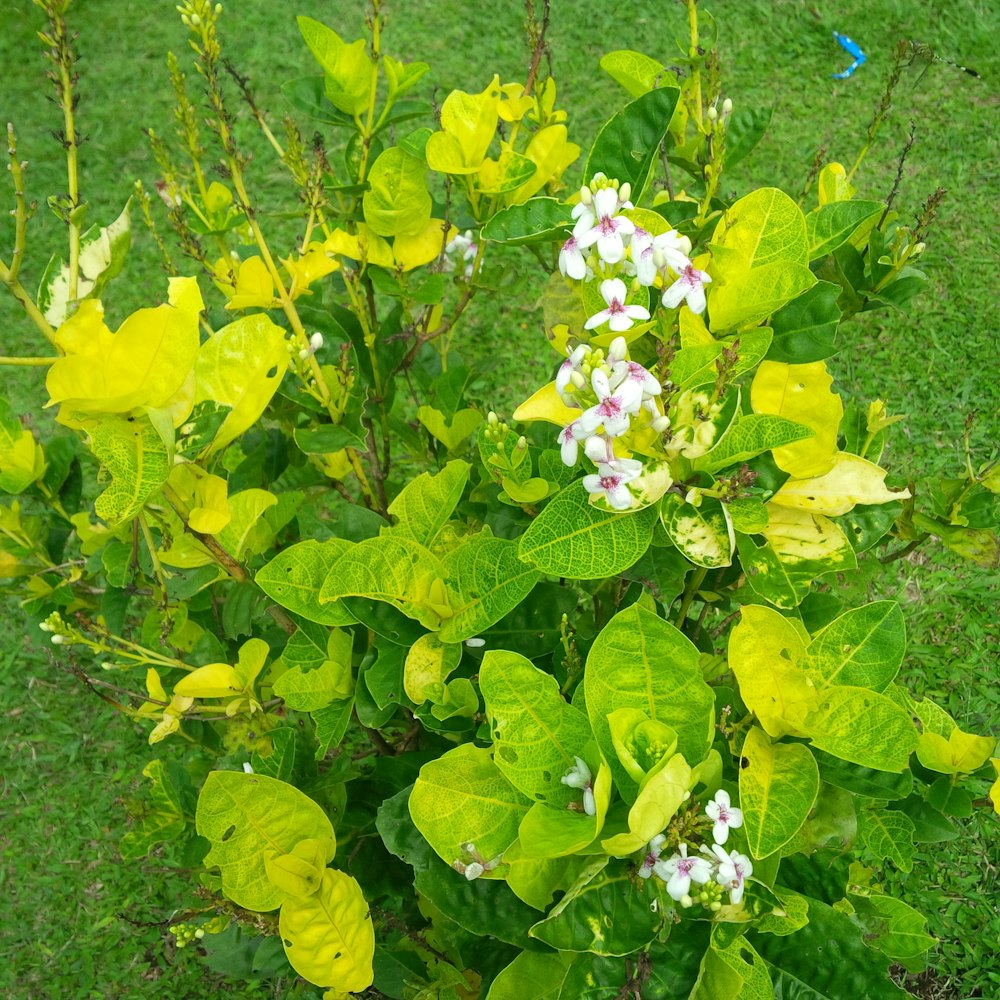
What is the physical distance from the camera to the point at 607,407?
3.04 feet

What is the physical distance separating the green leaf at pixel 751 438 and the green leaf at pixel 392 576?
401 millimetres

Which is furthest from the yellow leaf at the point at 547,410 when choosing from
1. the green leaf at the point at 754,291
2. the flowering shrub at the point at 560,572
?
the green leaf at the point at 754,291

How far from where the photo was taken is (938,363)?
10.4 ft

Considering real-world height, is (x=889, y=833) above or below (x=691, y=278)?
below

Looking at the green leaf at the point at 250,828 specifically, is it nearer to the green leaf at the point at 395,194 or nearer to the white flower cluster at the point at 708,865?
the white flower cluster at the point at 708,865

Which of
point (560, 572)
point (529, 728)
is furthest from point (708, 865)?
point (560, 572)

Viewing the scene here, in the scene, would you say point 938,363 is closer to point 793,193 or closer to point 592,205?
point 793,193

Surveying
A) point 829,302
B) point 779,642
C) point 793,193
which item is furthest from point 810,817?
point 793,193

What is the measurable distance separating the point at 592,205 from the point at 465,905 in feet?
3.05

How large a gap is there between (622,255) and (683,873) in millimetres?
681

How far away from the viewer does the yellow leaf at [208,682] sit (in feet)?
4.33

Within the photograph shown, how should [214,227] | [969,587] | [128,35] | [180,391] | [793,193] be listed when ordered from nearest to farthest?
[180,391] → [214,227] → [969,587] → [793,193] → [128,35]

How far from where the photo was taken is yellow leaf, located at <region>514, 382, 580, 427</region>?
108cm

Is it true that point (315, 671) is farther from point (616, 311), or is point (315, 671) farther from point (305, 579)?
point (616, 311)
